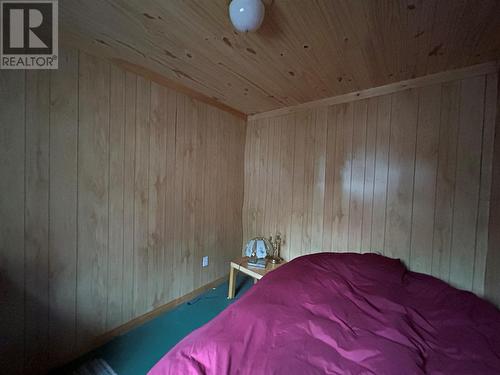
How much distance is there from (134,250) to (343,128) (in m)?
2.16

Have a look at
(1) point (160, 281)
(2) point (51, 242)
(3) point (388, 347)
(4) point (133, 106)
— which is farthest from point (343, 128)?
(2) point (51, 242)

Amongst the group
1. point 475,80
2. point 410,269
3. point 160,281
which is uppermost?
point 475,80

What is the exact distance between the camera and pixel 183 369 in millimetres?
705

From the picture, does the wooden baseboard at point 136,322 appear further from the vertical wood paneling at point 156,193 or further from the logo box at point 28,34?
the logo box at point 28,34

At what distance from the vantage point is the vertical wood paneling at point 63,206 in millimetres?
1290

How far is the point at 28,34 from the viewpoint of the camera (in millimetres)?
1168

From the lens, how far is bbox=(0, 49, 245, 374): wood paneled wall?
118 centimetres

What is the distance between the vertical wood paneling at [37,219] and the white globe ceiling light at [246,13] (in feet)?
3.91

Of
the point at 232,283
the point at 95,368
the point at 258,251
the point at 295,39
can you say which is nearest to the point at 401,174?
the point at 295,39

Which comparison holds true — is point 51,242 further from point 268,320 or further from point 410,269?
point 410,269

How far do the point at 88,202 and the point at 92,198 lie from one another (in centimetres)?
4

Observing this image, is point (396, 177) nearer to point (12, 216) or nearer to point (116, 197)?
point (116, 197)

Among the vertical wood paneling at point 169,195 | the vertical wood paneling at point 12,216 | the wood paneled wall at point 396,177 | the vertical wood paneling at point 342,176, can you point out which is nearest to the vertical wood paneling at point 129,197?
the vertical wood paneling at point 169,195

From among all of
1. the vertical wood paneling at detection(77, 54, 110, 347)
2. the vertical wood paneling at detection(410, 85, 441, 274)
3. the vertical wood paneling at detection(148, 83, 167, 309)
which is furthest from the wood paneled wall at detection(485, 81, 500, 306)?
the vertical wood paneling at detection(77, 54, 110, 347)
